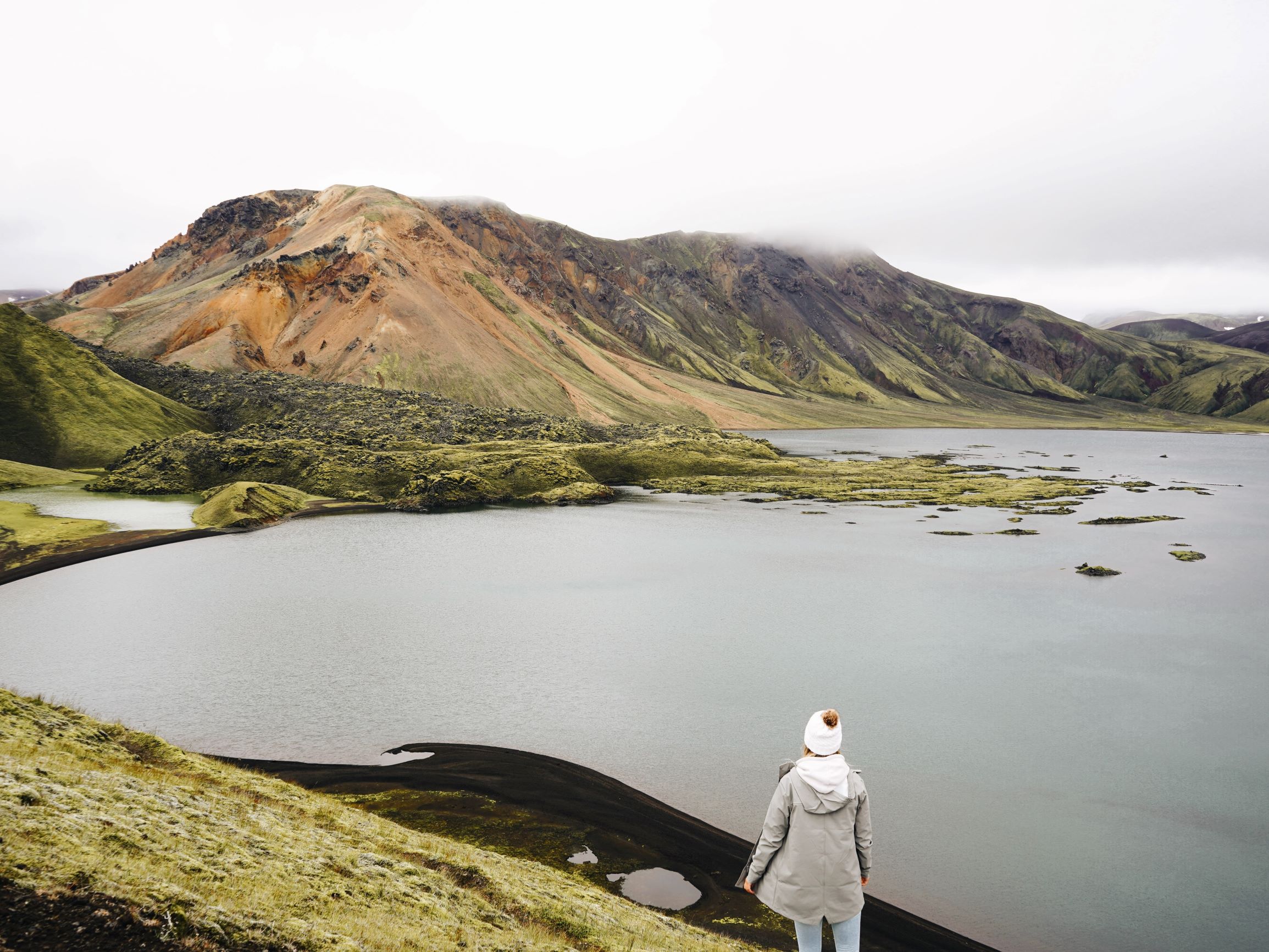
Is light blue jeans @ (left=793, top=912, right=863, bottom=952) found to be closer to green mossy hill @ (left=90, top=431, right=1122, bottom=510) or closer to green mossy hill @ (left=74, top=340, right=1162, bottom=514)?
green mossy hill @ (left=74, top=340, right=1162, bottom=514)

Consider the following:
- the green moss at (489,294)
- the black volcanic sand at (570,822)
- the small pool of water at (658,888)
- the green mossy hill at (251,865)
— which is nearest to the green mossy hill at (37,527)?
the black volcanic sand at (570,822)

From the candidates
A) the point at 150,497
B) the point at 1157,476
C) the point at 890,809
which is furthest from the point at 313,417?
the point at 1157,476

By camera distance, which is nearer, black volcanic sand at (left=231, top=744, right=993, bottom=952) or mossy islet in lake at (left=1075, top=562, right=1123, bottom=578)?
black volcanic sand at (left=231, top=744, right=993, bottom=952)

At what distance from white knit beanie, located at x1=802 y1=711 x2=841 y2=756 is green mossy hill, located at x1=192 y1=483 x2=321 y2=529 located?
199 feet

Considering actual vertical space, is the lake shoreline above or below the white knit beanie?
below

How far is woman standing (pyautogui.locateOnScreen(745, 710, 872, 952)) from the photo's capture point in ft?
25.3

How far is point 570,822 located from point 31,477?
75518mm

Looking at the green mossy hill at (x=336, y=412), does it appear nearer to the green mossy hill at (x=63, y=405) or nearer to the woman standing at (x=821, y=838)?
the green mossy hill at (x=63, y=405)

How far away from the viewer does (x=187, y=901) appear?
7234mm

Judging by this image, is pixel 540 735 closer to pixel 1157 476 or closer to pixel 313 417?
pixel 313 417

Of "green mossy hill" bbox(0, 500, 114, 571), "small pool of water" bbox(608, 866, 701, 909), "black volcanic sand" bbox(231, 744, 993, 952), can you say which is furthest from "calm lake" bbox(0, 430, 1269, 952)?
"green mossy hill" bbox(0, 500, 114, 571)

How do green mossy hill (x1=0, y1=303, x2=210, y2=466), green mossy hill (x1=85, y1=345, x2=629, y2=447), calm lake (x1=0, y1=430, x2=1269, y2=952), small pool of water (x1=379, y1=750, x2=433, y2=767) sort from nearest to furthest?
calm lake (x1=0, y1=430, x2=1269, y2=952)
small pool of water (x1=379, y1=750, x2=433, y2=767)
green mossy hill (x1=0, y1=303, x2=210, y2=466)
green mossy hill (x1=85, y1=345, x2=629, y2=447)

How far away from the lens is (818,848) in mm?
7801

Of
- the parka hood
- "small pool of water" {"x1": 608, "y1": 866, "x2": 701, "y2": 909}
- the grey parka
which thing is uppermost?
the parka hood
